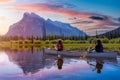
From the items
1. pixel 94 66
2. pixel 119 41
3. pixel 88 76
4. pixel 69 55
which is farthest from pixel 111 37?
pixel 88 76

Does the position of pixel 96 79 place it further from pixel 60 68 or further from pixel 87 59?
pixel 87 59

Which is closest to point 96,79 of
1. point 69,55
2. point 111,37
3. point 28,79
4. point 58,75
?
point 58,75

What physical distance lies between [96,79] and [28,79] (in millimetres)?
2703

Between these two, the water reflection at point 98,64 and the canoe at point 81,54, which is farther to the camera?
the canoe at point 81,54

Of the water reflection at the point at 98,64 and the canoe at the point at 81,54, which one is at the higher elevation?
the canoe at the point at 81,54

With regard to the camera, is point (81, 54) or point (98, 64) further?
point (81, 54)

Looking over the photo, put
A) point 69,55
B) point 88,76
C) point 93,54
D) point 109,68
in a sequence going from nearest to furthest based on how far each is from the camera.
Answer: point 88,76 < point 109,68 < point 93,54 < point 69,55

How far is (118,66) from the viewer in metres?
18.0

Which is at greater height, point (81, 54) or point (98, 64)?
point (81, 54)

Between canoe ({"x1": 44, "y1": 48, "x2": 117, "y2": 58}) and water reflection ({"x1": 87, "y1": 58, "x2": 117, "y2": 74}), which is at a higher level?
canoe ({"x1": 44, "y1": 48, "x2": 117, "y2": 58})

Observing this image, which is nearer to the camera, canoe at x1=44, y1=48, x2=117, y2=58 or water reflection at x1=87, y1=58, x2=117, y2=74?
water reflection at x1=87, y1=58, x2=117, y2=74

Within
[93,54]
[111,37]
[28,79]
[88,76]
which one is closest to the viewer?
[28,79]

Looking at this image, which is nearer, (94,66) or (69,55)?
(94,66)

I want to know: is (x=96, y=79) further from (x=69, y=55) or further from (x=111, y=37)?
(x=111, y=37)
